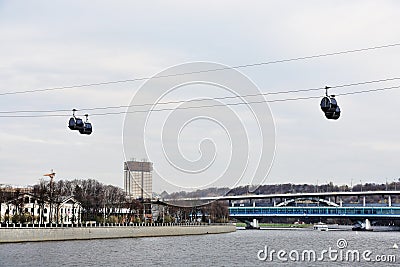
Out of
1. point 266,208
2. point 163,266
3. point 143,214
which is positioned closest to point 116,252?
point 163,266

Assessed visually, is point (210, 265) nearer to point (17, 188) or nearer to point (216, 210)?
point (17, 188)

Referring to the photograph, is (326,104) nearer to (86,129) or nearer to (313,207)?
(86,129)

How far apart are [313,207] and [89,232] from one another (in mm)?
70142

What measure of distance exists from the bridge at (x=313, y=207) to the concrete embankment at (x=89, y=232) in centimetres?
2666

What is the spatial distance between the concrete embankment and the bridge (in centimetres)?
2666

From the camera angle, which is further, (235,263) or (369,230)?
(369,230)

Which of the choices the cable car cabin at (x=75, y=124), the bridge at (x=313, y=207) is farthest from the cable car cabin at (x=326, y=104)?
the bridge at (x=313, y=207)

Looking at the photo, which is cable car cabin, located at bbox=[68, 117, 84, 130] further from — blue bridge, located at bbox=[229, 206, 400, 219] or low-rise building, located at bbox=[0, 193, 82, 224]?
blue bridge, located at bbox=[229, 206, 400, 219]

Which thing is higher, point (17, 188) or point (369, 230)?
point (17, 188)

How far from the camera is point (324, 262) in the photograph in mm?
39750

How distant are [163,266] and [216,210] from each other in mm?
91356

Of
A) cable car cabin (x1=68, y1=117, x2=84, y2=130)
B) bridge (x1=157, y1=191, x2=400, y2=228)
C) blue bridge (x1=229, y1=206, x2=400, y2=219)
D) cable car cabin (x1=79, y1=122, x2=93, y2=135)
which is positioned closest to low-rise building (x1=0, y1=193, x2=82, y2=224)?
bridge (x1=157, y1=191, x2=400, y2=228)

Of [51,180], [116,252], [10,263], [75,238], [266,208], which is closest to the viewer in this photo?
[10,263]

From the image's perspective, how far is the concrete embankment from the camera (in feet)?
211
